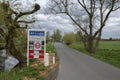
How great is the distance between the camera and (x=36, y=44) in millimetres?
16766

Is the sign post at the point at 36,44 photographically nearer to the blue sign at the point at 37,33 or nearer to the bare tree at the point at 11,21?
the blue sign at the point at 37,33

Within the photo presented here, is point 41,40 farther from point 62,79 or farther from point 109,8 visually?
point 109,8

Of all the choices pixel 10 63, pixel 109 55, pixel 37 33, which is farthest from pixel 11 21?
pixel 109 55

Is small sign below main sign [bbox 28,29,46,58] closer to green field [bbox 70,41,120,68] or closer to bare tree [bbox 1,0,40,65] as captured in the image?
bare tree [bbox 1,0,40,65]

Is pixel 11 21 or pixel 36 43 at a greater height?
pixel 11 21

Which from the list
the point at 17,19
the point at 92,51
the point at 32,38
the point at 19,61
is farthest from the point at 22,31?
the point at 92,51

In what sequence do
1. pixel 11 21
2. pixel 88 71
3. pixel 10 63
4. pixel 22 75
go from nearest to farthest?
pixel 22 75
pixel 88 71
pixel 11 21
pixel 10 63

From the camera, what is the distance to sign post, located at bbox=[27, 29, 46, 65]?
16.7 metres

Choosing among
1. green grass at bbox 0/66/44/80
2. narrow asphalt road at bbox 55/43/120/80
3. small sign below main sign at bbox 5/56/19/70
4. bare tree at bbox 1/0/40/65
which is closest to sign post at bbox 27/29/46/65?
narrow asphalt road at bbox 55/43/120/80

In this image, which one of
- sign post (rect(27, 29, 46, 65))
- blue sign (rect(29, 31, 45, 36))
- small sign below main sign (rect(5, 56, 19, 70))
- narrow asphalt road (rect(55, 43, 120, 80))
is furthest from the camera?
small sign below main sign (rect(5, 56, 19, 70))

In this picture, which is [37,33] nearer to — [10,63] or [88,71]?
[88,71]

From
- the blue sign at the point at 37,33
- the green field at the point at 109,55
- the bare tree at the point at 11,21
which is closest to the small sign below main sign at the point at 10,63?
the bare tree at the point at 11,21

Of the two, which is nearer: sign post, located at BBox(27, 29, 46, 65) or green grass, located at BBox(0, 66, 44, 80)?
green grass, located at BBox(0, 66, 44, 80)

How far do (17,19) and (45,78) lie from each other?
11969mm
